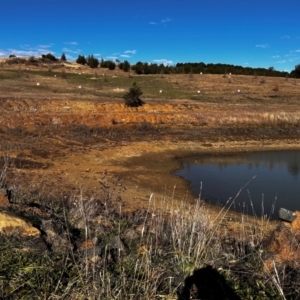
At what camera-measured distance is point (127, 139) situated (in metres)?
20.8

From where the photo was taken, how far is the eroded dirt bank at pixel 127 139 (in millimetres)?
13609

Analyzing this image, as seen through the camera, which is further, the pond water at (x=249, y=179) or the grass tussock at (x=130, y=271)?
the pond water at (x=249, y=179)

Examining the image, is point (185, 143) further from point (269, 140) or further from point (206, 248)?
point (206, 248)

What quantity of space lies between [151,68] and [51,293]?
48.3 meters

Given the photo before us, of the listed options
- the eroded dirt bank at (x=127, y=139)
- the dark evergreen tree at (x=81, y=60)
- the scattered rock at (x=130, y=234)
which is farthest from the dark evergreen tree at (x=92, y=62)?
the scattered rock at (x=130, y=234)

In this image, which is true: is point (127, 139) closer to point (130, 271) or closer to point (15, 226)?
point (15, 226)

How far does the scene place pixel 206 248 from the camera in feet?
14.9

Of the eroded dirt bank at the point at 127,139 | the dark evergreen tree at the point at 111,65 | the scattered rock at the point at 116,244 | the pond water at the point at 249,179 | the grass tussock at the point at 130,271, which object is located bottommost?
the pond water at the point at 249,179

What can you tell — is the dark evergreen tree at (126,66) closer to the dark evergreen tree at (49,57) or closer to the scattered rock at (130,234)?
the dark evergreen tree at (49,57)

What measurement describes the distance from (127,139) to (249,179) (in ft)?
25.3

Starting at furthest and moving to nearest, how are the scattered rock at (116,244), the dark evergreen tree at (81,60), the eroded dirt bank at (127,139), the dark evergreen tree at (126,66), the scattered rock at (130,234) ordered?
the dark evergreen tree at (81,60) → the dark evergreen tree at (126,66) → the eroded dirt bank at (127,139) → the scattered rock at (130,234) → the scattered rock at (116,244)

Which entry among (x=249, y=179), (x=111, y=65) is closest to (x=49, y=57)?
(x=111, y=65)

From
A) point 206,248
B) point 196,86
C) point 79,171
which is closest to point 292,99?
point 196,86

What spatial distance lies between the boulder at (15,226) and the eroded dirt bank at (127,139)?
5695mm
